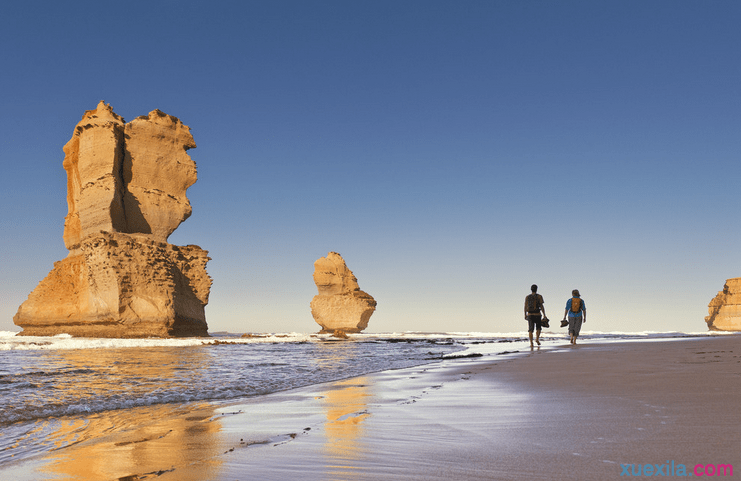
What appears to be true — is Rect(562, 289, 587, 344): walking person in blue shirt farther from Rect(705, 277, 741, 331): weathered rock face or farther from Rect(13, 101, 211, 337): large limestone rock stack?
Rect(705, 277, 741, 331): weathered rock face

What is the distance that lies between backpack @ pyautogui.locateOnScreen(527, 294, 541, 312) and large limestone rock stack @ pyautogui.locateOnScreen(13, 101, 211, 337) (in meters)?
23.6

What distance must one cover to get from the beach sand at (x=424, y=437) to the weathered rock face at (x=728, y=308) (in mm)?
90101

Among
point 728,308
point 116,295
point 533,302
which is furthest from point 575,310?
point 728,308

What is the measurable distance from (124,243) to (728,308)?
3471 inches

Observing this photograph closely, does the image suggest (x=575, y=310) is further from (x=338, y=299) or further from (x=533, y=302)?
(x=338, y=299)

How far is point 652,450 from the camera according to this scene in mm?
1911

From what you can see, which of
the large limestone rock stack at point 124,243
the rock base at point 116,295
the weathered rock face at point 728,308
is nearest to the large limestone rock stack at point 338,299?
the large limestone rock stack at point 124,243

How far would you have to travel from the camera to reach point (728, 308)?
78.0 m

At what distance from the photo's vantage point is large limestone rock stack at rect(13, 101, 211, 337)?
2983 cm

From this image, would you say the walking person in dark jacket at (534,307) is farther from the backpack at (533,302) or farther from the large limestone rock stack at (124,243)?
the large limestone rock stack at (124,243)

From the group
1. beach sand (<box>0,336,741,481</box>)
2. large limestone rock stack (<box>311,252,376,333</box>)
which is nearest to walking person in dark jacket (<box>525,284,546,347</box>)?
beach sand (<box>0,336,741,481</box>)

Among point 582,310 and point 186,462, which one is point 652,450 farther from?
point 582,310

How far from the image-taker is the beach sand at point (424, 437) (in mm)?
1835

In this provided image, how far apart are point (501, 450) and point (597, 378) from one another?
3518mm
